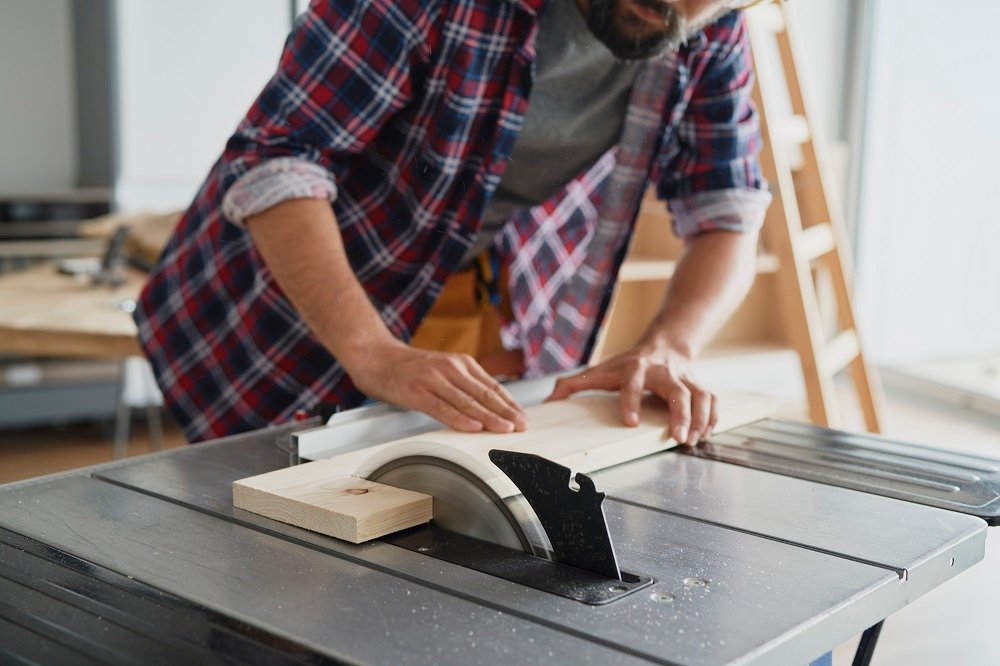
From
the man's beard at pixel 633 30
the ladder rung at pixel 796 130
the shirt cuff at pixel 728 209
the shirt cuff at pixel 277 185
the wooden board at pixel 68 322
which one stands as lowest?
the wooden board at pixel 68 322

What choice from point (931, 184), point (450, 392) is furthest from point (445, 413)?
point (931, 184)

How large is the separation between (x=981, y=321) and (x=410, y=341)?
3247 millimetres

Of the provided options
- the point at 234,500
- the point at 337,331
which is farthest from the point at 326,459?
the point at 337,331

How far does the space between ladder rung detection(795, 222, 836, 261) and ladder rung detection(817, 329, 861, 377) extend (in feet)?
0.73

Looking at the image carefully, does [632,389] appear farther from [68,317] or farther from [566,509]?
[68,317]

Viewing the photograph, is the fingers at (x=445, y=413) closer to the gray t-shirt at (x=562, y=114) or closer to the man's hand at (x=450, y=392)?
the man's hand at (x=450, y=392)

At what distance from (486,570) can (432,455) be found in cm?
14

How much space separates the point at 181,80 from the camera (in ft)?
11.2

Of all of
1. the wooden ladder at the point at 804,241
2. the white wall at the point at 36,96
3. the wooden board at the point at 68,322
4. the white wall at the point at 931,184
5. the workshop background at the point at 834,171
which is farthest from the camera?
the white wall at the point at 931,184

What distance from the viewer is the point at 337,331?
4.04 feet

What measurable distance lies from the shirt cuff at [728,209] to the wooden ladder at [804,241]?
110 centimetres

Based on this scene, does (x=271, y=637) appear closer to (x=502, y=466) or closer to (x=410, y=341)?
(x=502, y=466)

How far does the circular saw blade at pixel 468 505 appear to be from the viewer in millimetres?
844

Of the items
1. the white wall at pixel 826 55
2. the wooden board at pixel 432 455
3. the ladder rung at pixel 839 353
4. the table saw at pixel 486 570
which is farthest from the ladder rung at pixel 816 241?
the table saw at pixel 486 570
